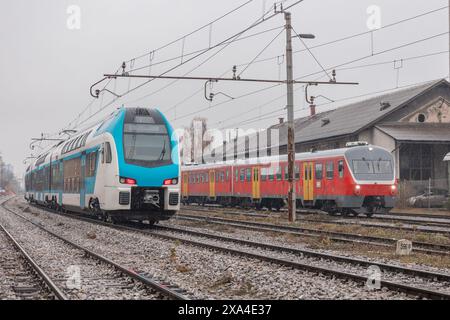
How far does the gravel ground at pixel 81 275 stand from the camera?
27.1ft

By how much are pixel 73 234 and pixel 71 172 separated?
7.14 m

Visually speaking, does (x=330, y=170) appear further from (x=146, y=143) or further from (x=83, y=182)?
(x=83, y=182)

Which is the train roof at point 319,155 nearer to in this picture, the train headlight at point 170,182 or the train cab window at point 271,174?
the train cab window at point 271,174

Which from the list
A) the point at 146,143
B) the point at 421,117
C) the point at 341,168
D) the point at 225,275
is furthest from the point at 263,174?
the point at 225,275

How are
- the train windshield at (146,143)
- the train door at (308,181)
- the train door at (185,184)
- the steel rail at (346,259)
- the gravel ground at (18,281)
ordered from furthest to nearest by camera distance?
the train door at (185,184) < the train door at (308,181) < the train windshield at (146,143) < the steel rail at (346,259) < the gravel ground at (18,281)

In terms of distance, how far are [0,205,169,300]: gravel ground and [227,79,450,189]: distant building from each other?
25.5 m

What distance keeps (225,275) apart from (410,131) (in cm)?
3120

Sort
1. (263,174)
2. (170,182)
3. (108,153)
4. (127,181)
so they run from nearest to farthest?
(127,181), (170,182), (108,153), (263,174)

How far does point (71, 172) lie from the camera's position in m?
24.9

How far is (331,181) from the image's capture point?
82.9 ft

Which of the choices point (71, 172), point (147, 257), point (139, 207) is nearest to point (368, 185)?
point (139, 207)

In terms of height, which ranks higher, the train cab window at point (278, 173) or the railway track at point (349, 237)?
the train cab window at point (278, 173)

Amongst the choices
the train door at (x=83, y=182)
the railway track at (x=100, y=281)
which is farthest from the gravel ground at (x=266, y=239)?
the railway track at (x=100, y=281)
